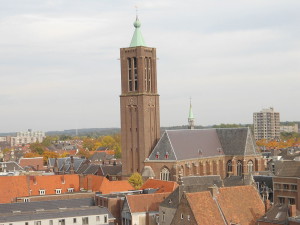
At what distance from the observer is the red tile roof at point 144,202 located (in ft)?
254

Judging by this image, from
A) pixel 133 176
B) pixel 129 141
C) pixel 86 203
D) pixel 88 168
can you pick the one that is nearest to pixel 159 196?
pixel 86 203

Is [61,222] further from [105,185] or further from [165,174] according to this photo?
[165,174]

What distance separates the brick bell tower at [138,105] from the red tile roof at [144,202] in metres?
33.4

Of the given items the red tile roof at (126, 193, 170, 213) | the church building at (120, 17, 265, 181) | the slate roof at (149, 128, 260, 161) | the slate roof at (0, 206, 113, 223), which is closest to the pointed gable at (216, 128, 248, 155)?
the slate roof at (149, 128, 260, 161)

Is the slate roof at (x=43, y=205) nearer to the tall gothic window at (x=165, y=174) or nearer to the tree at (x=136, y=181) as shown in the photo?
the tree at (x=136, y=181)

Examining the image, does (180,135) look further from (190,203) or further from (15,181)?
(190,203)

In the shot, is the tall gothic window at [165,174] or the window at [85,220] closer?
the window at [85,220]

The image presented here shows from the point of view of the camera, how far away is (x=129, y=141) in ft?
382

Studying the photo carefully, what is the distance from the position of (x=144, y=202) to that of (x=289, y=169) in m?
22.9

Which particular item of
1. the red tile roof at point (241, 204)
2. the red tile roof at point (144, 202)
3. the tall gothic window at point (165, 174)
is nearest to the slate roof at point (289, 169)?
the red tile roof at point (241, 204)

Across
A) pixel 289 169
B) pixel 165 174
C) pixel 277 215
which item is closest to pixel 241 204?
pixel 277 215

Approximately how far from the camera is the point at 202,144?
4796 inches

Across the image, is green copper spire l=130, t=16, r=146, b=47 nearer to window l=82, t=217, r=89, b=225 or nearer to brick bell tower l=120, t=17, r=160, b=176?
brick bell tower l=120, t=17, r=160, b=176

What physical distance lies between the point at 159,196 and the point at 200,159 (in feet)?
128
